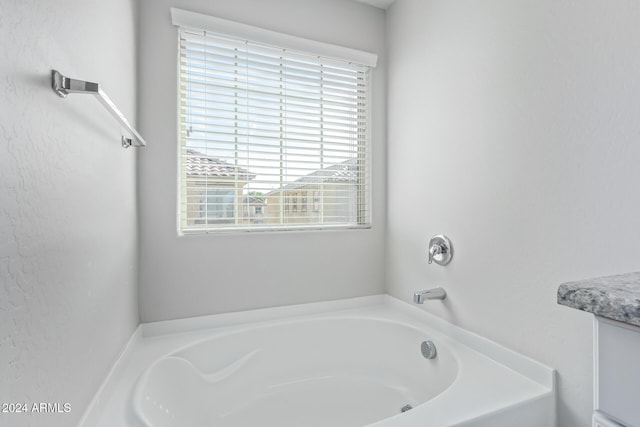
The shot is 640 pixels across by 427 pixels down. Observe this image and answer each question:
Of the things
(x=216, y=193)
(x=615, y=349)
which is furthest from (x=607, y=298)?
(x=216, y=193)

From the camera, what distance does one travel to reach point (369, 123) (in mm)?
2059

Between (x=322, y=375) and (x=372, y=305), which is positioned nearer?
(x=322, y=375)

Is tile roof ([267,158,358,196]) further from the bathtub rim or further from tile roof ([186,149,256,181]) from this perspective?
the bathtub rim

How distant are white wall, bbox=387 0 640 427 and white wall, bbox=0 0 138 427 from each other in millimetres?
1473

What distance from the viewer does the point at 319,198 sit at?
6.49 ft

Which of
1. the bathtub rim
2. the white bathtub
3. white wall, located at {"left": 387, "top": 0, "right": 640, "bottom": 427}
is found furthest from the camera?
the bathtub rim

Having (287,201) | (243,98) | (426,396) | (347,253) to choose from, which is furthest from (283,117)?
(426,396)

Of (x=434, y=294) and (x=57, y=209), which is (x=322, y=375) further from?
(x=57, y=209)

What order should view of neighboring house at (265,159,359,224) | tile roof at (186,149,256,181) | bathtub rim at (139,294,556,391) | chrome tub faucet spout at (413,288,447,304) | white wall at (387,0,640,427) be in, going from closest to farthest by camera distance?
1. white wall at (387,0,640,427)
2. bathtub rim at (139,294,556,391)
3. chrome tub faucet spout at (413,288,447,304)
4. tile roof at (186,149,256,181)
5. view of neighboring house at (265,159,359,224)

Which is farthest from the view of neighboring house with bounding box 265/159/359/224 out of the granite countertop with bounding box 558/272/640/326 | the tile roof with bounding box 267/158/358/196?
the granite countertop with bounding box 558/272/640/326

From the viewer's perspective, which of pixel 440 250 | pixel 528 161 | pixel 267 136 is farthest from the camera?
pixel 267 136

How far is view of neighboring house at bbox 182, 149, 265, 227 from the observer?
1669 millimetres

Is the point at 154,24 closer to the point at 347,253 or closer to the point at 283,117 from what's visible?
the point at 283,117

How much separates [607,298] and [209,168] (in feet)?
5.41
